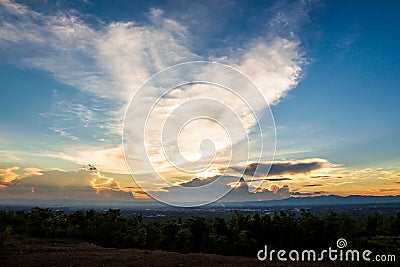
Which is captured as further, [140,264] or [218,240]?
[218,240]

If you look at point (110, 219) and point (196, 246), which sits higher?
point (110, 219)

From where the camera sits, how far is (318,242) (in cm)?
4312

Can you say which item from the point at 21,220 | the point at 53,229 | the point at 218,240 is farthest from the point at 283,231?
the point at 21,220

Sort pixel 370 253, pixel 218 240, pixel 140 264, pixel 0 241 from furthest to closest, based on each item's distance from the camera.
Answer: pixel 218 240, pixel 0 241, pixel 370 253, pixel 140 264

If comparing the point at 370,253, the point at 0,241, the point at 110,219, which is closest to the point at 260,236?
the point at 370,253

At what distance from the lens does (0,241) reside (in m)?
31.5

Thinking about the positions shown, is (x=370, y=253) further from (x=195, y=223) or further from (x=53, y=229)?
(x=53, y=229)

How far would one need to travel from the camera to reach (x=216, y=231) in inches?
1757

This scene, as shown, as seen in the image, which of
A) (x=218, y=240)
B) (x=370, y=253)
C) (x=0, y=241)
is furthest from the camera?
(x=218, y=240)

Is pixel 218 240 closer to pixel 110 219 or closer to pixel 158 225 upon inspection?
pixel 158 225

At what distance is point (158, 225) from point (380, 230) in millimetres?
28499

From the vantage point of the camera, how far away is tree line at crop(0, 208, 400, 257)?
139 ft

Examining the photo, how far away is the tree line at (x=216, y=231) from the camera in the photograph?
139 ft

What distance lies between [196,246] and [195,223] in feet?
9.43
